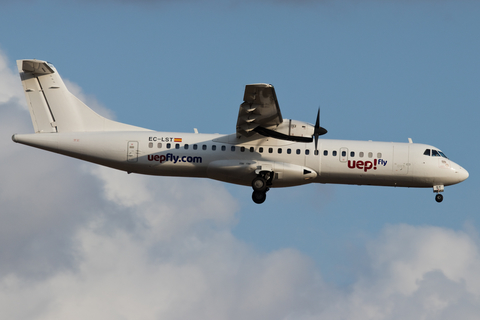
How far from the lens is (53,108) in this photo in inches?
1293

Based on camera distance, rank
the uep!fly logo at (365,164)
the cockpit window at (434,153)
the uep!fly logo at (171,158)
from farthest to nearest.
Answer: the cockpit window at (434,153) < the uep!fly logo at (365,164) < the uep!fly logo at (171,158)

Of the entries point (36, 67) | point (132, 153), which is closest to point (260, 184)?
point (132, 153)

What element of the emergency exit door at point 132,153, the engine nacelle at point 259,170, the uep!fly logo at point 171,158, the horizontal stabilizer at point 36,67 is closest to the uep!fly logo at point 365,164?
the engine nacelle at point 259,170

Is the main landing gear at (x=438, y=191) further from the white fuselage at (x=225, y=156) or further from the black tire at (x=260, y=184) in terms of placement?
the black tire at (x=260, y=184)

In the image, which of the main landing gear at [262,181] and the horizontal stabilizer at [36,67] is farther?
the horizontal stabilizer at [36,67]

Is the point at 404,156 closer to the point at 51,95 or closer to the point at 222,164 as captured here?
the point at 222,164

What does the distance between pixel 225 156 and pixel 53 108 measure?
30.6ft

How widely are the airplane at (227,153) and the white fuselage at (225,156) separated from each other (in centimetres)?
5

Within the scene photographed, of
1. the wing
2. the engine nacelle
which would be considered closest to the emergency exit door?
the engine nacelle

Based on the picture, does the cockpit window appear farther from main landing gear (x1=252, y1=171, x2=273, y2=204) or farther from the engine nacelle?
main landing gear (x1=252, y1=171, x2=273, y2=204)

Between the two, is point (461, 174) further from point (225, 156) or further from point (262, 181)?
point (225, 156)

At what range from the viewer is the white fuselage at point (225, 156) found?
104 ft

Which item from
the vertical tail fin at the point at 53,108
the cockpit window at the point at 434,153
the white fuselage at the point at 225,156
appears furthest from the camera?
the cockpit window at the point at 434,153

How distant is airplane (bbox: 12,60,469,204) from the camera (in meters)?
31.7
